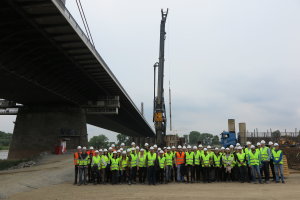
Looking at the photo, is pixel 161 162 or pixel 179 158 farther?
pixel 179 158

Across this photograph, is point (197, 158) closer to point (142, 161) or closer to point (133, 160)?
point (142, 161)

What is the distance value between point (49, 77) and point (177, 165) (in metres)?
17.2

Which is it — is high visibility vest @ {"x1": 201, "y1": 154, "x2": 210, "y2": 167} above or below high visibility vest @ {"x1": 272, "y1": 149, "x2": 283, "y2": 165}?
below

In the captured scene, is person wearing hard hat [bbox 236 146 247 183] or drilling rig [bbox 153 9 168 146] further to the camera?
drilling rig [bbox 153 9 168 146]

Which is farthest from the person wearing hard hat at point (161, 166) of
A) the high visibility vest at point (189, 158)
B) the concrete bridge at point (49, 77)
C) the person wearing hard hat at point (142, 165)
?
the concrete bridge at point (49, 77)

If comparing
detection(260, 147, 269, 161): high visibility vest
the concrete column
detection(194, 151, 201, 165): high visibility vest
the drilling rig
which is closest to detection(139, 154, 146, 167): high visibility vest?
detection(194, 151, 201, 165): high visibility vest

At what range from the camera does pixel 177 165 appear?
1316 centimetres

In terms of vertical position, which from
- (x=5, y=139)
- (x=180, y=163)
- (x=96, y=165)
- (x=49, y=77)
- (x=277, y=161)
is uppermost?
(x=49, y=77)

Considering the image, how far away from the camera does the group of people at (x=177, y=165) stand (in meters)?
12.5

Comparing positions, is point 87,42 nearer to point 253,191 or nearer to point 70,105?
point 253,191

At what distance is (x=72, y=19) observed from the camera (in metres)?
16.2

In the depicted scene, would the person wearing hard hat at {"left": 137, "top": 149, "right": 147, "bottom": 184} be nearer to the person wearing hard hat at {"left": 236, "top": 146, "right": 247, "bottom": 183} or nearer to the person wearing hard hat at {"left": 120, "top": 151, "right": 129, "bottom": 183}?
the person wearing hard hat at {"left": 120, "top": 151, "right": 129, "bottom": 183}

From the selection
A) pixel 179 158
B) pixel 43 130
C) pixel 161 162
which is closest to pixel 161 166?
pixel 161 162

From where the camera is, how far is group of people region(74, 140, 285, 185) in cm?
1252
